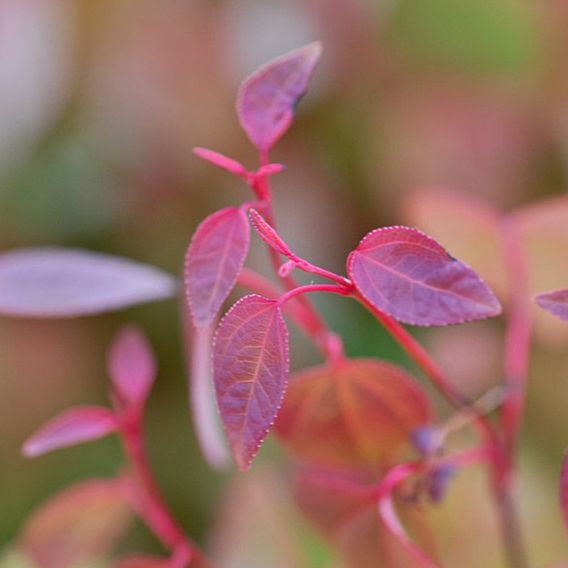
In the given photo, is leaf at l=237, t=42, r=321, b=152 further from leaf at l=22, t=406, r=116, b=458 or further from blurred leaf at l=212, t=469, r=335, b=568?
blurred leaf at l=212, t=469, r=335, b=568

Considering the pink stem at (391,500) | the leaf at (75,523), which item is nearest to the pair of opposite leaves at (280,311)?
the pink stem at (391,500)

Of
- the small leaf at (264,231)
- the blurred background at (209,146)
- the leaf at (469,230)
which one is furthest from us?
the blurred background at (209,146)

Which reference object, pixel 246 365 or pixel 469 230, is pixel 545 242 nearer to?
pixel 469 230

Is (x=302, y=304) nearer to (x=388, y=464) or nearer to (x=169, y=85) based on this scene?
(x=388, y=464)

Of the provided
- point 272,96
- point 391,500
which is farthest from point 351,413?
point 272,96

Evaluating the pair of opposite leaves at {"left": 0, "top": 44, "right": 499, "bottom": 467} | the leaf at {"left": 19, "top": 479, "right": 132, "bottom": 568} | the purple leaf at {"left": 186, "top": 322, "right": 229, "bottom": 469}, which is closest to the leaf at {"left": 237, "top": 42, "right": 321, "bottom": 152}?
the pair of opposite leaves at {"left": 0, "top": 44, "right": 499, "bottom": 467}

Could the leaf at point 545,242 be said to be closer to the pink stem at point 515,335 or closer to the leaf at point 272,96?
the pink stem at point 515,335
